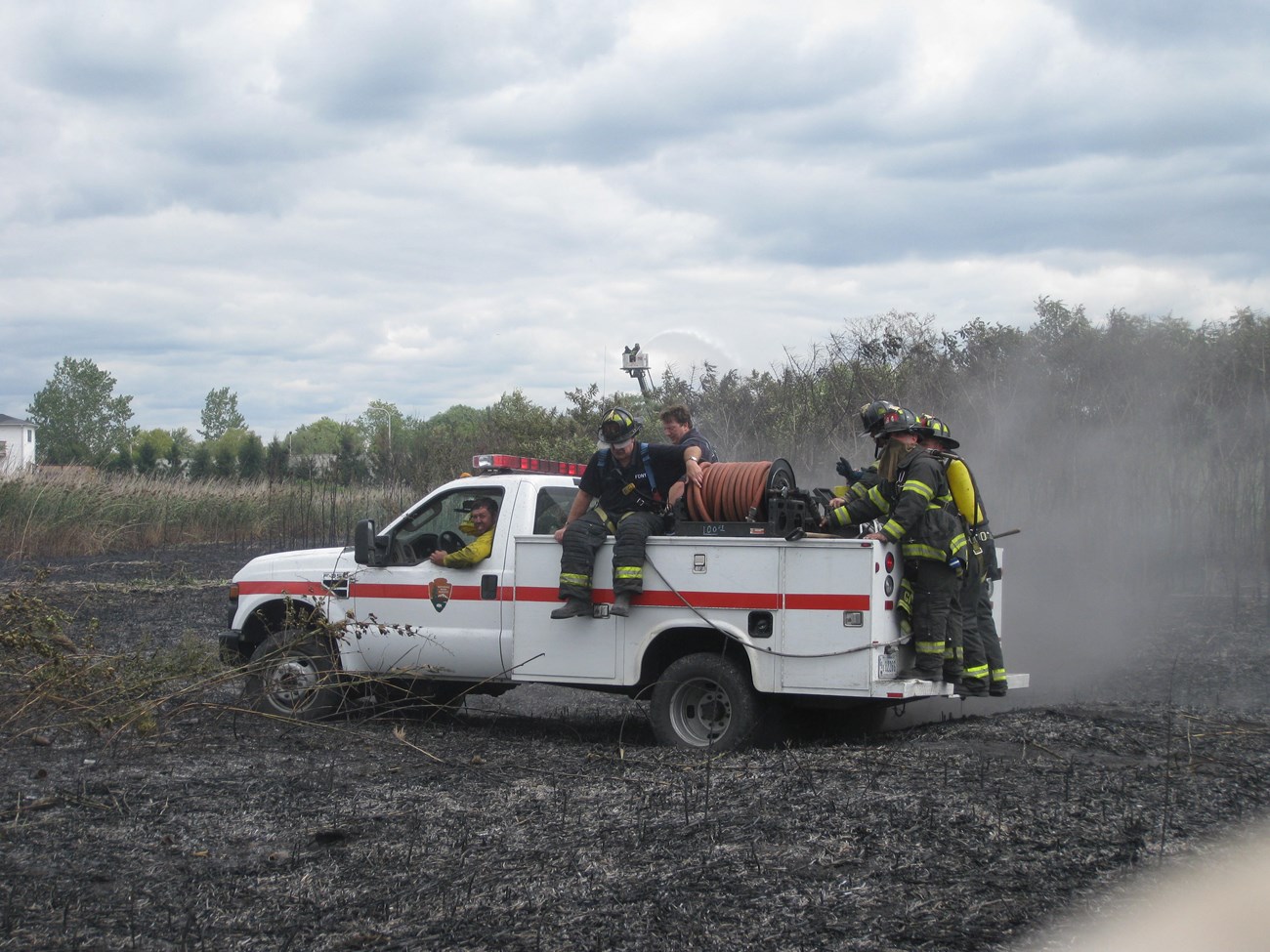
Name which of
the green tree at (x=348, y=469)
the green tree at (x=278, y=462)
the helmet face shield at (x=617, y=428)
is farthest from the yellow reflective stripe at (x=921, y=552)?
the green tree at (x=278, y=462)

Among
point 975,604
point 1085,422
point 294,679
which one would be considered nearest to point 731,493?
A: point 975,604

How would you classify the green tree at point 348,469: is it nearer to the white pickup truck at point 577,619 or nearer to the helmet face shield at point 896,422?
the white pickup truck at point 577,619

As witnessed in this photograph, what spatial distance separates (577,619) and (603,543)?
54cm

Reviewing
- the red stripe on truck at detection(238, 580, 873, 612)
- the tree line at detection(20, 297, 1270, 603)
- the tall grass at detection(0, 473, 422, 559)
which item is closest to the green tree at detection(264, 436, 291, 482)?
the tall grass at detection(0, 473, 422, 559)

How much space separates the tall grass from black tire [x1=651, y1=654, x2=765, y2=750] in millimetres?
14159

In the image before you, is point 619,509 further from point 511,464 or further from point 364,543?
point 364,543

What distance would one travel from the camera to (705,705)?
7.68 meters

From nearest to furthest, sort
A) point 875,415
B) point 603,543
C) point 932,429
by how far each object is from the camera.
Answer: point 603,543 → point 875,415 → point 932,429

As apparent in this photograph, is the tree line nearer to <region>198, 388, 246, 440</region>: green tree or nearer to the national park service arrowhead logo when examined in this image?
the national park service arrowhead logo

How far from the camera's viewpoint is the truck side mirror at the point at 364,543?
27.4 ft

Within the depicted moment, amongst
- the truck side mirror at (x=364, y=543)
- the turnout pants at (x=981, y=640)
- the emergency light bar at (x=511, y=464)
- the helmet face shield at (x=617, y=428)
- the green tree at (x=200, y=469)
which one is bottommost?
the turnout pants at (x=981, y=640)

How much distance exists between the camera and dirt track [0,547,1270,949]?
4277mm

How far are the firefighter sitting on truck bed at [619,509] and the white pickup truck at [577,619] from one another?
0.13 m

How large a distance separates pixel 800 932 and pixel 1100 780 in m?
2.62
